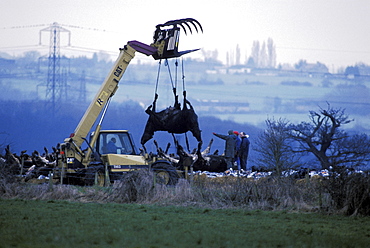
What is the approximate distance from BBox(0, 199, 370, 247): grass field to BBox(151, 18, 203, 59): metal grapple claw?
8.06m

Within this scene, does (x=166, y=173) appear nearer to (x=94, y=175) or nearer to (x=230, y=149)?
(x=94, y=175)

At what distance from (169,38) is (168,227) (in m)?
12.5

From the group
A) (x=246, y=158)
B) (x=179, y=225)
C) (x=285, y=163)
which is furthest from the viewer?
(x=246, y=158)

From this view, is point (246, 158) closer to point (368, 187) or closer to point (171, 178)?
point (171, 178)

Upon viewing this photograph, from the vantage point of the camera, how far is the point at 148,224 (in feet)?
48.4

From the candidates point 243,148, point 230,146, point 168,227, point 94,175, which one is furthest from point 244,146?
point 168,227

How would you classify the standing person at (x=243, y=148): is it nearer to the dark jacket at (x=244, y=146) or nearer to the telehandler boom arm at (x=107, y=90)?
the dark jacket at (x=244, y=146)

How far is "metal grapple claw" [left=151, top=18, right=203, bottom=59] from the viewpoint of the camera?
25281 mm

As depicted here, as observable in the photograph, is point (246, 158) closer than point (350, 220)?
No

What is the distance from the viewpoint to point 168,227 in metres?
14.3

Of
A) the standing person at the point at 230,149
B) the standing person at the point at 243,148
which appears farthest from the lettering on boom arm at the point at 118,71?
the standing person at the point at 243,148

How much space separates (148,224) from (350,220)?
5019mm

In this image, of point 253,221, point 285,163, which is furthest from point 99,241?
point 285,163

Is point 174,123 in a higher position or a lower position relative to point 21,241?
higher
